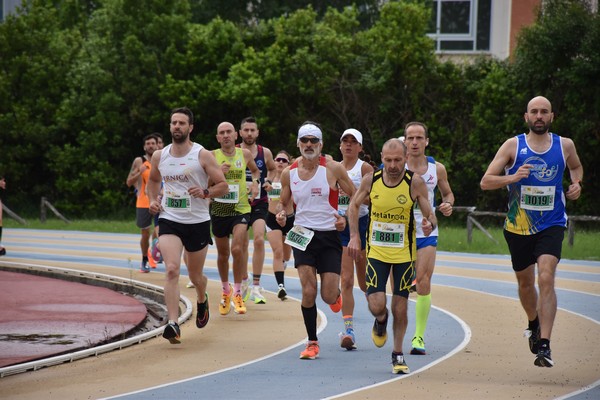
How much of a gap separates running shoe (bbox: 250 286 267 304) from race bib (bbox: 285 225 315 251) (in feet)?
14.4

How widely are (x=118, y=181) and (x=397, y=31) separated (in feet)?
33.6

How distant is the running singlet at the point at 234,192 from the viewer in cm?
1425

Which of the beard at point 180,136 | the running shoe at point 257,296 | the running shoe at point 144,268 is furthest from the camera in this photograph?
the running shoe at point 144,268

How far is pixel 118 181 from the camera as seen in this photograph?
1531 inches

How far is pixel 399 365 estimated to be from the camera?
31.4ft

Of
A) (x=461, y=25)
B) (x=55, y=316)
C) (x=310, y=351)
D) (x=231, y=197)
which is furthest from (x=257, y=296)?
(x=461, y=25)

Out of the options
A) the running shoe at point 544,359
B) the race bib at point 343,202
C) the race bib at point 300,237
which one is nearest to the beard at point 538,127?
the running shoe at point 544,359

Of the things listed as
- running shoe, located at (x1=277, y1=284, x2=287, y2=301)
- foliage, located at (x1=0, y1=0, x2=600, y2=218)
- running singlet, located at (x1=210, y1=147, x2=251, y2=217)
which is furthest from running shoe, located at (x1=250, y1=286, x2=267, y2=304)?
foliage, located at (x1=0, y1=0, x2=600, y2=218)

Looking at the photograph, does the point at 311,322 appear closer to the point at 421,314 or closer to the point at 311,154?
the point at 421,314

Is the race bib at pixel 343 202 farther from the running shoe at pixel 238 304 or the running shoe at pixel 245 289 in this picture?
the running shoe at pixel 245 289

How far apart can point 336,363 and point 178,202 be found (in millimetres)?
2539

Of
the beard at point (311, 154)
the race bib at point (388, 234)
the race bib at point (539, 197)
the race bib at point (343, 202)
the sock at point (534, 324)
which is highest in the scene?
the beard at point (311, 154)

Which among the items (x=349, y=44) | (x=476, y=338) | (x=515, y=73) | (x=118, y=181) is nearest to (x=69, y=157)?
(x=118, y=181)

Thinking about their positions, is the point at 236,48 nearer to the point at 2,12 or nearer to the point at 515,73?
the point at 515,73
